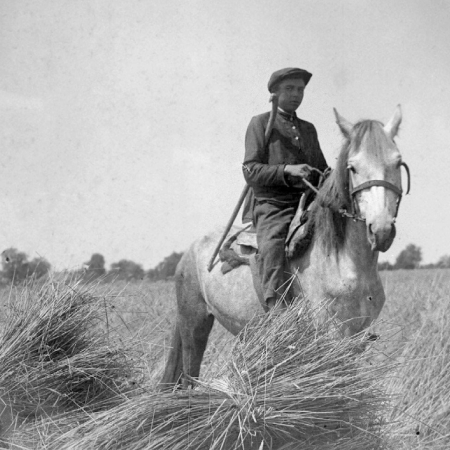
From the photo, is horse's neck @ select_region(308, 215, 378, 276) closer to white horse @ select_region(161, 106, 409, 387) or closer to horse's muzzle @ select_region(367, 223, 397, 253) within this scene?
white horse @ select_region(161, 106, 409, 387)

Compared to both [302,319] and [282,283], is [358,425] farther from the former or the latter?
[282,283]

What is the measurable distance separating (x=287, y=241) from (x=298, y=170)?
0.50 meters

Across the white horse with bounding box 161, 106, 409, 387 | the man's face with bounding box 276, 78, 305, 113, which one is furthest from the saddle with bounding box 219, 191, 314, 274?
the man's face with bounding box 276, 78, 305, 113

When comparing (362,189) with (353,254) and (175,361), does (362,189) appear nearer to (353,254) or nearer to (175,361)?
(353,254)

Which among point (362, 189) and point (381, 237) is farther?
point (362, 189)

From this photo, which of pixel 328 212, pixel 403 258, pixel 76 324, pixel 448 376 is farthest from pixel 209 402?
pixel 403 258

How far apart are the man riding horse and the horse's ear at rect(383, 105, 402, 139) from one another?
0.69m

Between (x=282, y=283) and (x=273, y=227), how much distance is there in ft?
1.40

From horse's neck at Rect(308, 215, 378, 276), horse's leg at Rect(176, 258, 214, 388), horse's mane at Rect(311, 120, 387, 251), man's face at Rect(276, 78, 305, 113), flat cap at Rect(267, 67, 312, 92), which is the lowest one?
horse's leg at Rect(176, 258, 214, 388)

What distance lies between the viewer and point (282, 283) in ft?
17.0

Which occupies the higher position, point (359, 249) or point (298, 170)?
point (298, 170)

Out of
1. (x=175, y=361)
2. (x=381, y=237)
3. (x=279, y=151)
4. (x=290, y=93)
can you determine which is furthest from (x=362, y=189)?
(x=175, y=361)

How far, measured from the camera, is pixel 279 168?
5.34 meters

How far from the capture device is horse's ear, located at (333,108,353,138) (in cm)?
486
